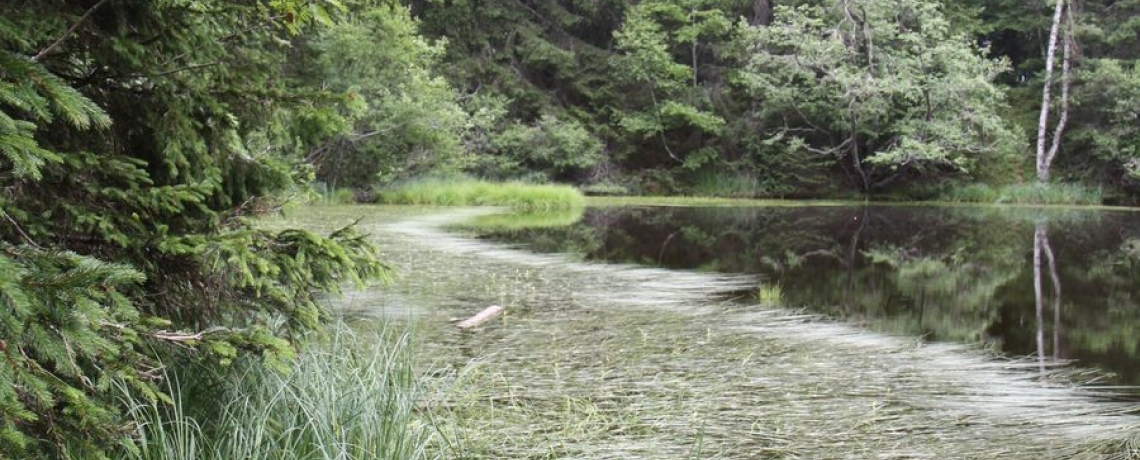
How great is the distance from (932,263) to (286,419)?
22.6 feet

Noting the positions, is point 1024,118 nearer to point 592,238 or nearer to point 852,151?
point 852,151

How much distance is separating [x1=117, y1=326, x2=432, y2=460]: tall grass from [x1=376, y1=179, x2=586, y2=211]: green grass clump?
12.2 m

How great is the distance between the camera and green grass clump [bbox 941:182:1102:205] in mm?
16938

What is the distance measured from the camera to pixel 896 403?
3.10m

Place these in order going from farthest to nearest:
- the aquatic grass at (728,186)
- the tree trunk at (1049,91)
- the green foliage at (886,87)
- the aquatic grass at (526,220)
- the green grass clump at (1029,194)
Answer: the aquatic grass at (728,186)
the tree trunk at (1049,91)
the green grass clump at (1029,194)
the green foliage at (886,87)
the aquatic grass at (526,220)

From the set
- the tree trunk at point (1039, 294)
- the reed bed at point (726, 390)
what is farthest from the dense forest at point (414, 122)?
the tree trunk at point (1039, 294)

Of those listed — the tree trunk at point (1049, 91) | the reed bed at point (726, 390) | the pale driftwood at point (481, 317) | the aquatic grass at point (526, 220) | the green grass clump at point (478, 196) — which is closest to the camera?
the reed bed at point (726, 390)

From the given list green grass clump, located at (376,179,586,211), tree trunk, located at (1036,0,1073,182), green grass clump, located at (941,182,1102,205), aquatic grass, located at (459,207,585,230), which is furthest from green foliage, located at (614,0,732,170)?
tree trunk, located at (1036,0,1073,182)

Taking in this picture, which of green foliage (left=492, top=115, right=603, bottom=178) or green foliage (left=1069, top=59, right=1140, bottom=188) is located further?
green foliage (left=492, top=115, right=603, bottom=178)

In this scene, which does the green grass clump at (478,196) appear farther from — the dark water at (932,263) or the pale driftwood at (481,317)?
the pale driftwood at (481,317)

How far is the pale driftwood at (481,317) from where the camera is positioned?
4.21 m

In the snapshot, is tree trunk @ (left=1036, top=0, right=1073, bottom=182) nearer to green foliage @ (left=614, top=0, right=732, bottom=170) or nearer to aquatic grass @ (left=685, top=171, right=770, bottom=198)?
aquatic grass @ (left=685, top=171, right=770, bottom=198)

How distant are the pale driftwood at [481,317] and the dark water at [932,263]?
1.83 m

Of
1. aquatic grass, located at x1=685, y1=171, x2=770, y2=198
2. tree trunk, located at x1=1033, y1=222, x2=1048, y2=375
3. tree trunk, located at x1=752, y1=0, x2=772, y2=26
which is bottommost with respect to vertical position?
tree trunk, located at x1=1033, y1=222, x2=1048, y2=375
